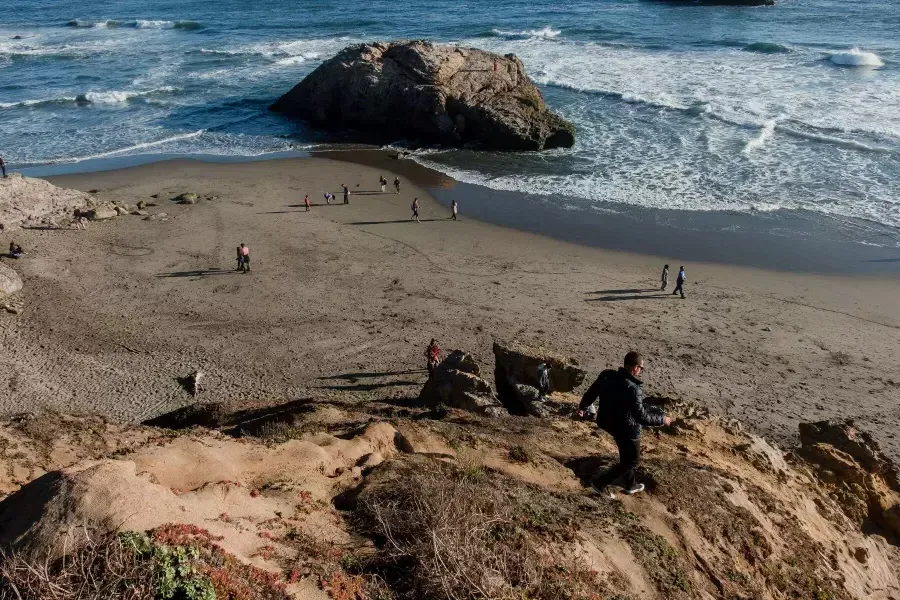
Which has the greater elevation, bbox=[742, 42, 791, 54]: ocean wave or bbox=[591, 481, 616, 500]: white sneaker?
bbox=[742, 42, 791, 54]: ocean wave

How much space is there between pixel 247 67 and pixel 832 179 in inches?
1800

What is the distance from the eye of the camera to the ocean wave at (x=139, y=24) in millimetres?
73375

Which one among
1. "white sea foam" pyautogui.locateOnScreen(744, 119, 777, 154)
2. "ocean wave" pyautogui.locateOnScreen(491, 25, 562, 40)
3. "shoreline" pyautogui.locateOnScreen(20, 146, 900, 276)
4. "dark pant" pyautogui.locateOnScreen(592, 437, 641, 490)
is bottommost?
"shoreline" pyautogui.locateOnScreen(20, 146, 900, 276)

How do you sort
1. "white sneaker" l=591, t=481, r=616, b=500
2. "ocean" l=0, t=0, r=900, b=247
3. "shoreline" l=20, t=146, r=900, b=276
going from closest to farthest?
"white sneaker" l=591, t=481, r=616, b=500, "shoreline" l=20, t=146, r=900, b=276, "ocean" l=0, t=0, r=900, b=247

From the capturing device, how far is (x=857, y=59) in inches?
1826

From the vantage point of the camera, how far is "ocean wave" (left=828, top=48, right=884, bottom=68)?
151 ft

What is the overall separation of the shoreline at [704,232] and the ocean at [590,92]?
62 cm

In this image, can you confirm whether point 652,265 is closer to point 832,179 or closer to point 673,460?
point 832,179

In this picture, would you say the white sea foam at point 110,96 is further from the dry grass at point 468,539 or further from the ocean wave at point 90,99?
the dry grass at point 468,539

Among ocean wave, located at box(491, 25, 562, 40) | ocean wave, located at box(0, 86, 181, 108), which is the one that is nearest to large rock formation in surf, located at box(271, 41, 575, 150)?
ocean wave, located at box(0, 86, 181, 108)

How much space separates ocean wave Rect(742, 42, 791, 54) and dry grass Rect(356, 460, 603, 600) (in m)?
54.9

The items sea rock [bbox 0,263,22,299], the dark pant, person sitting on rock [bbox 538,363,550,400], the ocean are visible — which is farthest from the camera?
the ocean

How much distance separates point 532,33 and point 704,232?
4383 centimetres

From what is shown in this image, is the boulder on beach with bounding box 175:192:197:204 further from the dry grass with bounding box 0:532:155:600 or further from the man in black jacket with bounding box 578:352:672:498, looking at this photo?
the dry grass with bounding box 0:532:155:600
